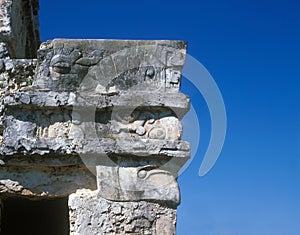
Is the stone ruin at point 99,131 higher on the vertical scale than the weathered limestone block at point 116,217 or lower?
higher

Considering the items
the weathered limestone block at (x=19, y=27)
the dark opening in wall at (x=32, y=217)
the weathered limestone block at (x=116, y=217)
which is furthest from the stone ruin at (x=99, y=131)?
the dark opening in wall at (x=32, y=217)

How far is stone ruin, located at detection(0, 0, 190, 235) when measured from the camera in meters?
4.85

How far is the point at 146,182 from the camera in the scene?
4.93 metres

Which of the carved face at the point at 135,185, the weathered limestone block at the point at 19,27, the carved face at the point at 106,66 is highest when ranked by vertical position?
the weathered limestone block at the point at 19,27

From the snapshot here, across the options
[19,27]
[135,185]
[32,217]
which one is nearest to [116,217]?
[135,185]

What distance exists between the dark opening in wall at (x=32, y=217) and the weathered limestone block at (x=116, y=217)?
200 cm

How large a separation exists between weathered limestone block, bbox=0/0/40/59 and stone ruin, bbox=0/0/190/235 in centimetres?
69

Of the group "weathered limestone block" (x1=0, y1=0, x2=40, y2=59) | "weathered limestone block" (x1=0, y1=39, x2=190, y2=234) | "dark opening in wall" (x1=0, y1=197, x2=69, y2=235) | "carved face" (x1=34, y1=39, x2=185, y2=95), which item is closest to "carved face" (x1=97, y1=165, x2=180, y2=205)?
"weathered limestone block" (x1=0, y1=39, x2=190, y2=234)

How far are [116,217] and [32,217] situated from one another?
2.93 metres

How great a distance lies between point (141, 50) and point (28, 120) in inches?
49.3

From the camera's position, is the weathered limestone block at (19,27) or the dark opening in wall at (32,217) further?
the dark opening in wall at (32,217)

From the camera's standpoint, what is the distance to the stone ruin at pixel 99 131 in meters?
4.85

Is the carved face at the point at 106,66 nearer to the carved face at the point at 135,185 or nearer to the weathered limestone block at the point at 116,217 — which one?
the carved face at the point at 135,185

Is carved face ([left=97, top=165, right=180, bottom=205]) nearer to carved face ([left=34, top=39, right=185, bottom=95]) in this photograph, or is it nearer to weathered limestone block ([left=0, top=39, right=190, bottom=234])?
weathered limestone block ([left=0, top=39, right=190, bottom=234])
